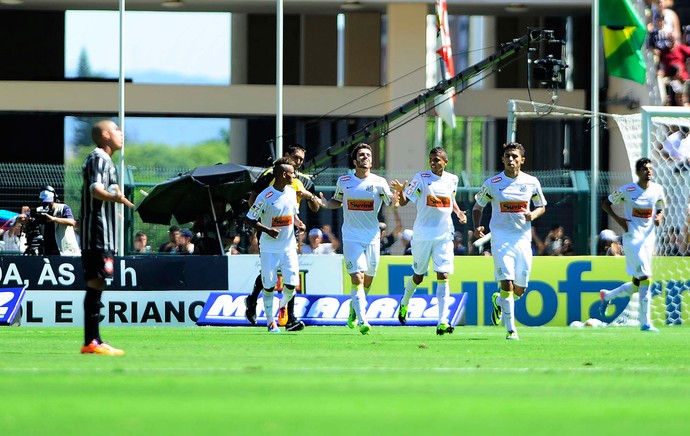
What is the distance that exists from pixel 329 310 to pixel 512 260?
17.2ft

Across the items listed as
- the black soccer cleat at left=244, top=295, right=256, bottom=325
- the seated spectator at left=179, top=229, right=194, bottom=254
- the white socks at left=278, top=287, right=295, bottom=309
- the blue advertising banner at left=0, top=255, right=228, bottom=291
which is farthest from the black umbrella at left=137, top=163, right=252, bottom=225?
the white socks at left=278, top=287, right=295, bottom=309

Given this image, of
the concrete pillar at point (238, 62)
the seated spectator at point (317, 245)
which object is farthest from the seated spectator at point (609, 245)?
the concrete pillar at point (238, 62)

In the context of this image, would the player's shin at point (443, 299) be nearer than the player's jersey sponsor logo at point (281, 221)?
Yes

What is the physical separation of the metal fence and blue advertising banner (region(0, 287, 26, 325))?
3.02 metres

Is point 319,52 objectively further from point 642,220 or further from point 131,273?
point 642,220

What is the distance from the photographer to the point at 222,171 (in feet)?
77.7

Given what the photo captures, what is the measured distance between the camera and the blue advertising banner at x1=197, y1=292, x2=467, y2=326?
20609 millimetres

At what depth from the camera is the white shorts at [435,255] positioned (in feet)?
55.7

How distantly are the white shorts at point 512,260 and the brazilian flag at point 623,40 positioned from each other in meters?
11.7

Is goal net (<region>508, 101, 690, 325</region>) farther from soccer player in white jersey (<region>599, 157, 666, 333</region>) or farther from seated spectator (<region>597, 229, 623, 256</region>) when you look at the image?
soccer player in white jersey (<region>599, 157, 666, 333</region>)

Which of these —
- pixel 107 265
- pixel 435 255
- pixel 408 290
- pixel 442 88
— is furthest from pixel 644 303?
pixel 442 88

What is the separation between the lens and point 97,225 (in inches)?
483

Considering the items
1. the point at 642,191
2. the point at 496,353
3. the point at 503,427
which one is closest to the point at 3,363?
the point at 496,353

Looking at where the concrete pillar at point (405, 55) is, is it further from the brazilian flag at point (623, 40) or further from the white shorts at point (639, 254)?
the white shorts at point (639, 254)
